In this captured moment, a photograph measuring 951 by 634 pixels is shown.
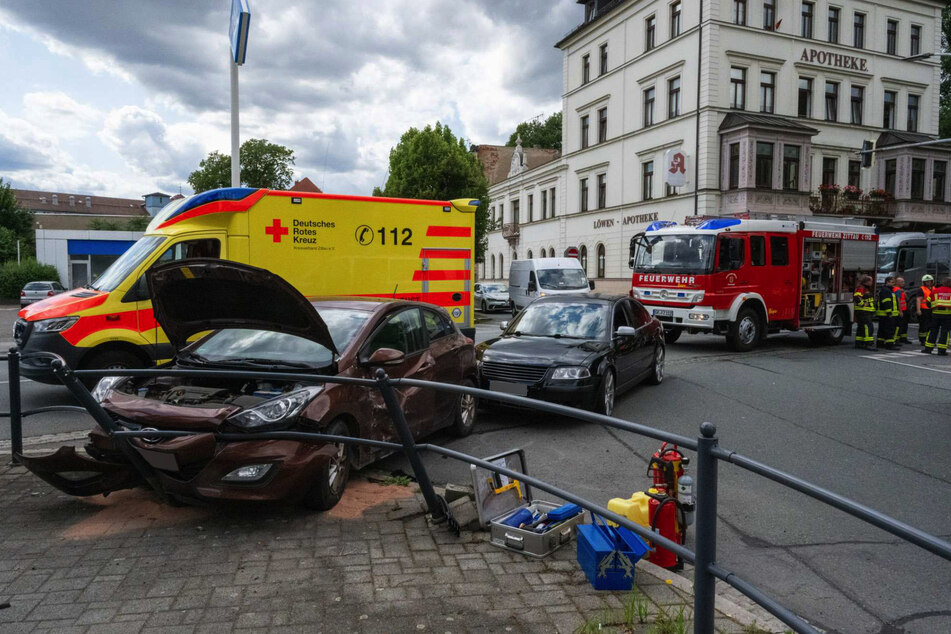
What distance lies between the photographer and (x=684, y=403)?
373 inches

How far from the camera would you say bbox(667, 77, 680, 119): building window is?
115 feet

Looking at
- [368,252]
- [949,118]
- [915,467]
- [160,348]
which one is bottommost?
[915,467]

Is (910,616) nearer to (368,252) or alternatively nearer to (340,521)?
(340,521)

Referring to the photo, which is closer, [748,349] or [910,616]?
[910,616]

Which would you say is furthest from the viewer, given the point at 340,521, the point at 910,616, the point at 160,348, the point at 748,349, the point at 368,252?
the point at 748,349

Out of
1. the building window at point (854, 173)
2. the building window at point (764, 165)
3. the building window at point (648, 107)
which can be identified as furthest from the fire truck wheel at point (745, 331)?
the building window at point (854, 173)

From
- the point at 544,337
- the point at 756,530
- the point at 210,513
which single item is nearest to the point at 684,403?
the point at 544,337

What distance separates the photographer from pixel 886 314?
52.6 ft

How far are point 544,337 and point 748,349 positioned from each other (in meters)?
8.10

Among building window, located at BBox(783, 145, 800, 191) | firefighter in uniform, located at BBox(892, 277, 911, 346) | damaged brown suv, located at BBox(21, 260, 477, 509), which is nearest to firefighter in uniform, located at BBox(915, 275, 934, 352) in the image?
firefighter in uniform, located at BBox(892, 277, 911, 346)

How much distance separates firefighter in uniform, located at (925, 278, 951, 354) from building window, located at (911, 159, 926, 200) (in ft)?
87.8

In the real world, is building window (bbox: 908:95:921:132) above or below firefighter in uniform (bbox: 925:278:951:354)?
above

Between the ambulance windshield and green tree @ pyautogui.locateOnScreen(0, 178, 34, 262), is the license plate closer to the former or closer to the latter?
the ambulance windshield

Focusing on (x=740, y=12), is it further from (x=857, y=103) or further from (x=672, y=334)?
(x=672, y=334)
